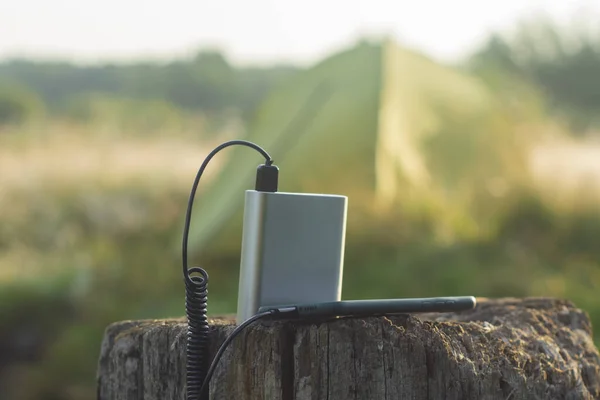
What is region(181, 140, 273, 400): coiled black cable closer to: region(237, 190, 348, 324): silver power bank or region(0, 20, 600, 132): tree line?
region(237, 190, 348, 324): silver power bank

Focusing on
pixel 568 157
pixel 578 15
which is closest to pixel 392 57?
pixel 568 157

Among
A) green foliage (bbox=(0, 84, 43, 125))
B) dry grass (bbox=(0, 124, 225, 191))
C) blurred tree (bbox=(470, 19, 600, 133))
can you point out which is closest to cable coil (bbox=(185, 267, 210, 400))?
dry grass (bbox=(0, 124, 225, 191))

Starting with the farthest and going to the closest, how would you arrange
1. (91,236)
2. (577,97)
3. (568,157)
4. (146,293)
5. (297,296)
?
(577,97)
(568,157)
(91,236)
(146,293)
(297,296)

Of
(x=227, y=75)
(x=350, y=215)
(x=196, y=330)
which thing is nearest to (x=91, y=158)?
(x=350, y=215)

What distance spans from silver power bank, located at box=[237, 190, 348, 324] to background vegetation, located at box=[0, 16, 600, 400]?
2448 mm

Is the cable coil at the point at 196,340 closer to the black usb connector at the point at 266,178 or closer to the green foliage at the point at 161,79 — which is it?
the black usb connector at the point at 266,178

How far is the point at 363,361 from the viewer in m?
0.82

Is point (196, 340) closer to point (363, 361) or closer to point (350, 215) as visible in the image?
point (363, 361)

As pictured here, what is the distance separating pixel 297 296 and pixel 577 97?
1120 centimetres

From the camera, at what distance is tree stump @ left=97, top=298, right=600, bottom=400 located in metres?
0.81

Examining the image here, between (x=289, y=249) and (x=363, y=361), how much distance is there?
15 cm

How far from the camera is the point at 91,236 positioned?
15.2 ft

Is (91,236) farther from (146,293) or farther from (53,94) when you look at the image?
(53,94)

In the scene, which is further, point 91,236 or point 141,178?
point 141,178
